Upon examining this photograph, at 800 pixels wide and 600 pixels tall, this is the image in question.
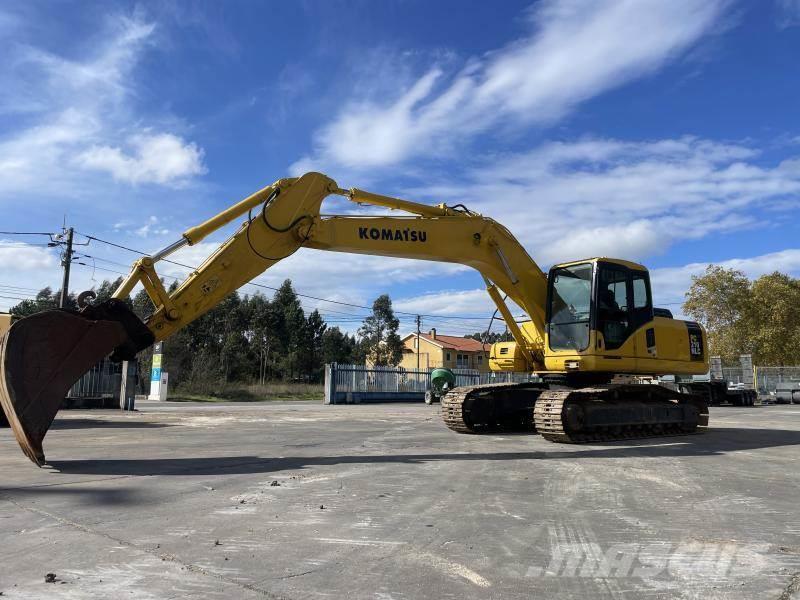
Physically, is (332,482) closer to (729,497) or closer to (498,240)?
(729,497)

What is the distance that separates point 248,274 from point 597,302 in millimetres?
6566

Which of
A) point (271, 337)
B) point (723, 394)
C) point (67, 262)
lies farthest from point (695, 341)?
point (271, 337)

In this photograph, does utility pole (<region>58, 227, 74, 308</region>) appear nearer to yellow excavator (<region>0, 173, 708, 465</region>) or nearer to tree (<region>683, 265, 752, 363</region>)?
yellow excavator (<region>0, 173, 708, 465</region>)

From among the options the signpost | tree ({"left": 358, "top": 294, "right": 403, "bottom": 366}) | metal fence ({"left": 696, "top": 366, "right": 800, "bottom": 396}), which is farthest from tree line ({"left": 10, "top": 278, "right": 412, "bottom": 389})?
metal fence ({"left": 696, "top": 366, "right": 800, "bottom": 396})

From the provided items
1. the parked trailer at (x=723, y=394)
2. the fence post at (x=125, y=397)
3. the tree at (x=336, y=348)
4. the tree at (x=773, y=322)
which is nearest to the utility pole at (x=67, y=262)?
the fence post at (x=125, y=397)

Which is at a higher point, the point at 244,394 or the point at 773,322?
the point at 773,322

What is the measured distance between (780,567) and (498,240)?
8.68m

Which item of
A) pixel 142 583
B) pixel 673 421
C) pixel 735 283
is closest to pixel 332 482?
pixel 142 583

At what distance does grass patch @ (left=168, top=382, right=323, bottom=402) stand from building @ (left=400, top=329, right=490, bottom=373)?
28.2 meters

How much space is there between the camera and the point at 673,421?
12.9 m

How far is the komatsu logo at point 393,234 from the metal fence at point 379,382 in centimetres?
2097

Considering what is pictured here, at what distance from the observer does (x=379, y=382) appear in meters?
36.0

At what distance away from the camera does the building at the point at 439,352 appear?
77.9 m

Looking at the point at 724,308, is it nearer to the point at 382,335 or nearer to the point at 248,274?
the point at 382,335
